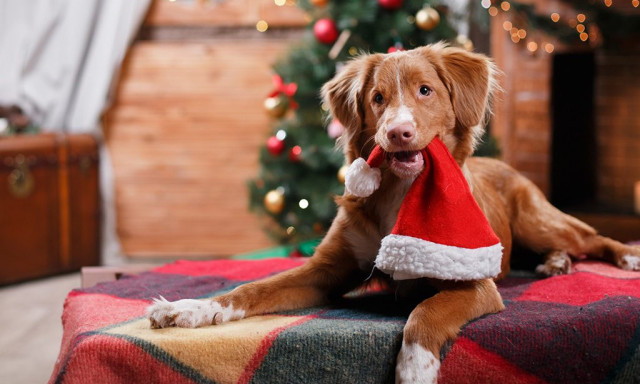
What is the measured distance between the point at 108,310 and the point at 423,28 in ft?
7.25

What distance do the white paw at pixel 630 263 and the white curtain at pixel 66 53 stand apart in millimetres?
3222

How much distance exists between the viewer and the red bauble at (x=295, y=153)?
3.71 m

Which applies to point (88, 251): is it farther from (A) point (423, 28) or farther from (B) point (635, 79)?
(B) point (635, 79)

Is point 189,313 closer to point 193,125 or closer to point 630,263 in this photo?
point 630,263

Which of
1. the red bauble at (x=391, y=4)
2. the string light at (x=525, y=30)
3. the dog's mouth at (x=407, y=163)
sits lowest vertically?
the dog's mouth at (x=407, y=163)

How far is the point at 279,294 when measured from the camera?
176 centimetres

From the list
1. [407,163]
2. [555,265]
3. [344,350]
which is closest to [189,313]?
[344,350]

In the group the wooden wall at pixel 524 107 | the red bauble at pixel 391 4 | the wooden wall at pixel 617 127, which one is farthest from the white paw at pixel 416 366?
the wooden wall at pixel 617 127

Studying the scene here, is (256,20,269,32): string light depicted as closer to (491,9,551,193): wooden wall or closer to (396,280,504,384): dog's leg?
(491,9,551,193): wooden wall

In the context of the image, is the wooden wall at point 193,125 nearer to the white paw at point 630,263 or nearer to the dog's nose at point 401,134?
the white paw at point 630,263

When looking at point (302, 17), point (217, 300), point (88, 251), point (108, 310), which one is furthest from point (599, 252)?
point (88, 251)

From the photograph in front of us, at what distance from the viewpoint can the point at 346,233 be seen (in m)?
1.86

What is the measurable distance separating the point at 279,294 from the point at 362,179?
350 mm

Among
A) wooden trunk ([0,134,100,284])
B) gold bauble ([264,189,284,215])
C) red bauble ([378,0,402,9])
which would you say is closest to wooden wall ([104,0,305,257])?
wooden trunk ([0,134,100,284])
